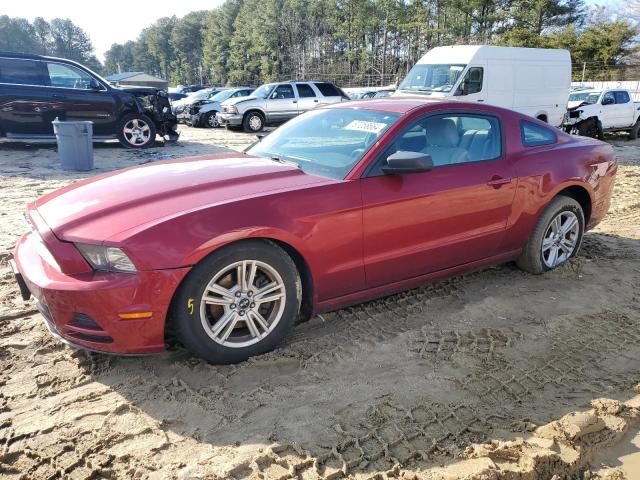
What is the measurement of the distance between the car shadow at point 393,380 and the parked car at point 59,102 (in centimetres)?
940

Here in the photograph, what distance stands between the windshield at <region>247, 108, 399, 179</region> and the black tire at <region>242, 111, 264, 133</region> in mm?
13307

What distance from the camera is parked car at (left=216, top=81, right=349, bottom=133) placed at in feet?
56.4

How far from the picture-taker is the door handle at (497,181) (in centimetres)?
385

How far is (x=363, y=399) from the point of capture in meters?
2.69

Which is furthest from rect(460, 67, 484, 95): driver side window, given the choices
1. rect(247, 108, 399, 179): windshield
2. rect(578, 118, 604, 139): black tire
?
rect(247, 108, 399, 179): windshield

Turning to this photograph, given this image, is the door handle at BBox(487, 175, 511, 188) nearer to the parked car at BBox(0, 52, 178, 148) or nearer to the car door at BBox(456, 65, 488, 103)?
the car door at BBox(456, 65, 488, 103)

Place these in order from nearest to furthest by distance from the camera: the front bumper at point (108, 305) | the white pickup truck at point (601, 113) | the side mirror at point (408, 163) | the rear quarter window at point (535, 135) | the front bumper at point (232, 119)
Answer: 1. the front bumper at point (108, 305)
2. the side mirror at point (408, 163)
3. the rear quarter window at point (535, 135)
4. the white pickup truck at point (601, 113)
5. the front bumper at point (232, 119)

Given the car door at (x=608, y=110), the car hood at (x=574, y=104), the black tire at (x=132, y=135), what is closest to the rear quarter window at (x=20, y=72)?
the black tire at (x=132, y=135)

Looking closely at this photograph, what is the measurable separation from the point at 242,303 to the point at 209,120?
17.9 metres

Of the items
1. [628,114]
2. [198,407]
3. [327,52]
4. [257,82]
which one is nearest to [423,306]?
[198,407]

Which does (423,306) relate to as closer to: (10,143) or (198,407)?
(198,407)

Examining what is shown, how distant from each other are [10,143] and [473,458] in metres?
13.2

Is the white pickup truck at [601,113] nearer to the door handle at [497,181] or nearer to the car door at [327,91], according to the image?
the car door at [327,91]

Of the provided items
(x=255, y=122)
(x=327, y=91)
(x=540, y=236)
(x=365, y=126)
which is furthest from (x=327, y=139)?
(x=327, y=91)
